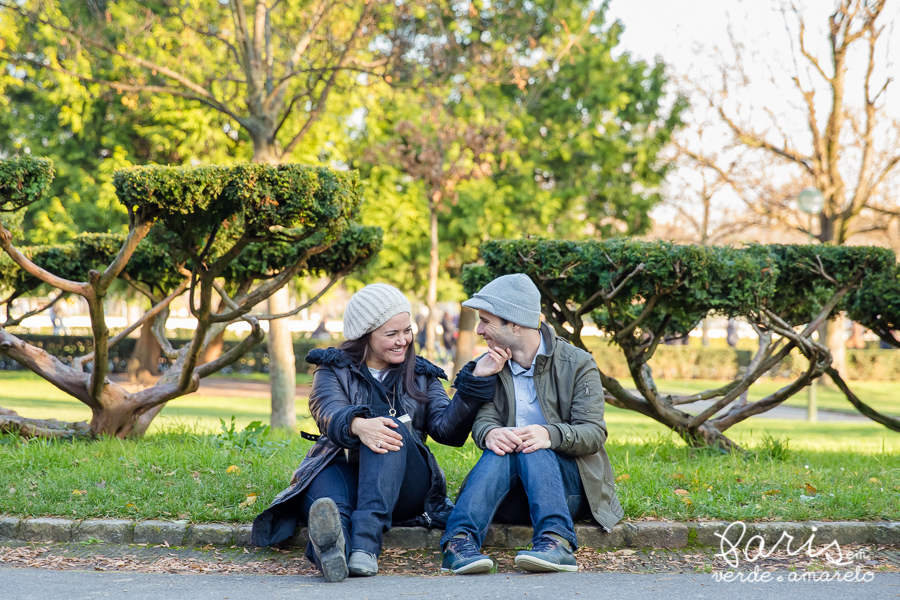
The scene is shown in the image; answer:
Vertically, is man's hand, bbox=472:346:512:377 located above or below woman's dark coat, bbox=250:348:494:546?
above

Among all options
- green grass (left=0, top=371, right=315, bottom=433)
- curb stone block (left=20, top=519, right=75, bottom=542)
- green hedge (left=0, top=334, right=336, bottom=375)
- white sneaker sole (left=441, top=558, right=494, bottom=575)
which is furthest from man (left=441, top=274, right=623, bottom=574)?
green hedge (left=0, top=334, right=336, bottom=375)

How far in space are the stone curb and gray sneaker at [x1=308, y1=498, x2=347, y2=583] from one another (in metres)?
0.70

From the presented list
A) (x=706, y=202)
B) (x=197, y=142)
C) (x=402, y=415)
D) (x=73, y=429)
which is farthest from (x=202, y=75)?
(x=706, y=202)

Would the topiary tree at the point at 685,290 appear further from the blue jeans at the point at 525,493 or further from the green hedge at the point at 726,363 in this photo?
the green hedge at the point at 726,363

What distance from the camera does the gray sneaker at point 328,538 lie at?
11.7ft

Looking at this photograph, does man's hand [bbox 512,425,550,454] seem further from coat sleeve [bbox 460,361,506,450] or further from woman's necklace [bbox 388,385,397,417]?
woman's necklace [bbox 388,385,397,417]

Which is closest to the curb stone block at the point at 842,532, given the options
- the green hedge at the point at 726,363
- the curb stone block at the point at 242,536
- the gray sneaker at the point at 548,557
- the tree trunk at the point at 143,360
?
the gray sneaker at the point at 548,557

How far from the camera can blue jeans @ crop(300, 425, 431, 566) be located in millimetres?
3840

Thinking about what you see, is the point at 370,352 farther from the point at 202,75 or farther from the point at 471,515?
the point at 202,75

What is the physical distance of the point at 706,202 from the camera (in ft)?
87.4

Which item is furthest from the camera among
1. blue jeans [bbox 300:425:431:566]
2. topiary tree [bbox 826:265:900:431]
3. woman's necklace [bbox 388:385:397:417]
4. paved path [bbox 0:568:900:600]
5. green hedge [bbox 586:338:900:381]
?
green hedge [bbox 586:338:900:381]

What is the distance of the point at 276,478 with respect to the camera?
17.1ft

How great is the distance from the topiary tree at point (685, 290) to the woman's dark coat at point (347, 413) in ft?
6.57

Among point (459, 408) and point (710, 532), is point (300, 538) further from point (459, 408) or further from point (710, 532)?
point (710, 532)
